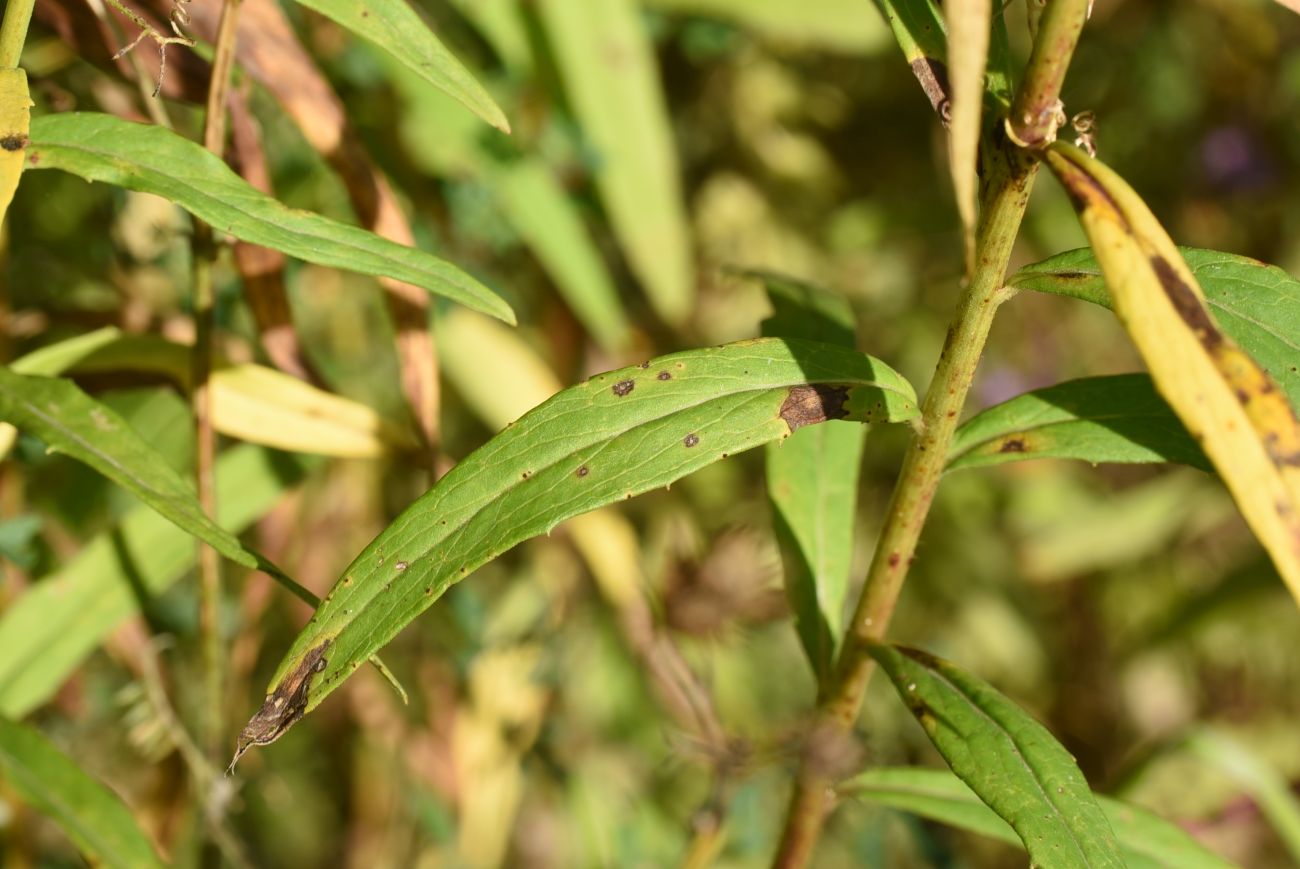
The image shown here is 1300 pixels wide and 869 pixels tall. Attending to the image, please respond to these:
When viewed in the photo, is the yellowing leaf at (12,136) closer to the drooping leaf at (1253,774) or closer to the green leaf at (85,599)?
the green leaf at (85,599)

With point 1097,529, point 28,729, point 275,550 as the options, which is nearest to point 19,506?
point 275,550

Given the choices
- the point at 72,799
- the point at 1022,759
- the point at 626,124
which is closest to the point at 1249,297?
the point at 1022,759

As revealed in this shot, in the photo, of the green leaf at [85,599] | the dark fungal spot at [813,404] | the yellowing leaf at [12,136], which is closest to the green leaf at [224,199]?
the yellowing leaf at [12,136]

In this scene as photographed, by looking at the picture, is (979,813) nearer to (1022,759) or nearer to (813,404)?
(1022,759)

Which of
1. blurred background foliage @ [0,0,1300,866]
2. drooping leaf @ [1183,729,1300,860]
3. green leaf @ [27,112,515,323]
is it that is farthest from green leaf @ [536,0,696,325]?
green leaf @ [27,112,515,323]

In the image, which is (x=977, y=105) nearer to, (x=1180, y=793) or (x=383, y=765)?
(x=383, y=765)

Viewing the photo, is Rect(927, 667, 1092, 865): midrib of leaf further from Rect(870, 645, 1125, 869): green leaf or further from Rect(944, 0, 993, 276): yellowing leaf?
Rect(944, 0, 993, 276): yellowing leaf
